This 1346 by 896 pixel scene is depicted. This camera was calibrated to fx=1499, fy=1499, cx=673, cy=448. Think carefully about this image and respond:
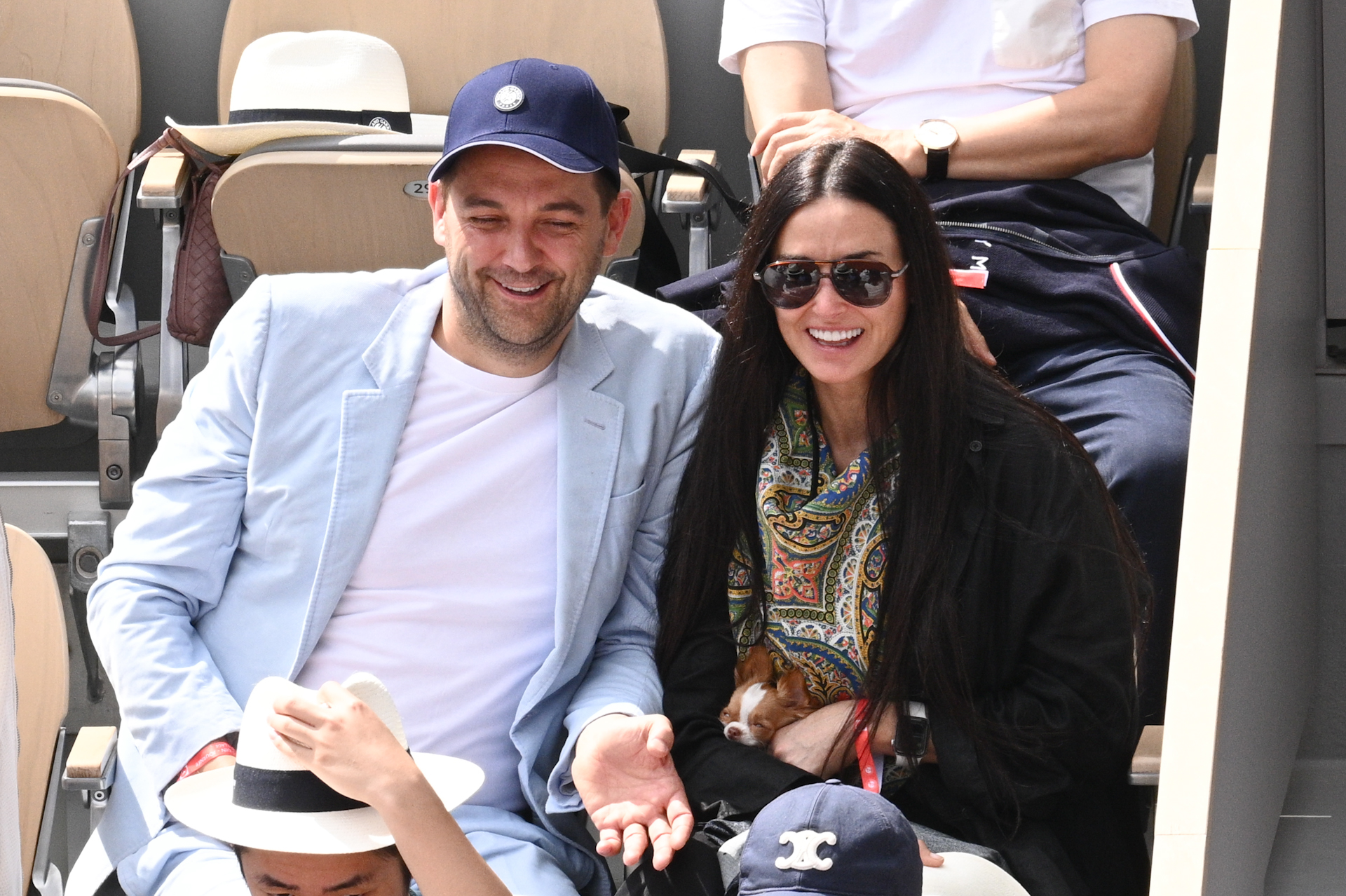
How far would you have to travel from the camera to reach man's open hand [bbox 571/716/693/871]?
1.63 m

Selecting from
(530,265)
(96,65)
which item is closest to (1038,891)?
(530,265)

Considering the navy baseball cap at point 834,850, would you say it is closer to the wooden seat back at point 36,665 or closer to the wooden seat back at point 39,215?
the wooden seat back at point 36,665

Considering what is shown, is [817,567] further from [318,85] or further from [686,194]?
[318,85]

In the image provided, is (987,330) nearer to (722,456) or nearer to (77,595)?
(722,456)

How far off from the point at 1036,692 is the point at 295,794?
2.67ft

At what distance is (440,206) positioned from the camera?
1.97 m

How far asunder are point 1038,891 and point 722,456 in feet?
2.07

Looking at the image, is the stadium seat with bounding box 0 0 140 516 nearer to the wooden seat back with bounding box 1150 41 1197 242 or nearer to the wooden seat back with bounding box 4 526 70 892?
the wooden seat back with bounding box 4 526 70 892

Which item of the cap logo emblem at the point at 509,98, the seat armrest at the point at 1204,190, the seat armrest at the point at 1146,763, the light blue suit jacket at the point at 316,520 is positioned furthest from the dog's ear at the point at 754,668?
the seat armrest at the point at 1204,190

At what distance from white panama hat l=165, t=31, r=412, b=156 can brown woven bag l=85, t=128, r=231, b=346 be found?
0.06 metres

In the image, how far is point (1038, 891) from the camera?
62.8 inches

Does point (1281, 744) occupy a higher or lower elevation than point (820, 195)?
lower

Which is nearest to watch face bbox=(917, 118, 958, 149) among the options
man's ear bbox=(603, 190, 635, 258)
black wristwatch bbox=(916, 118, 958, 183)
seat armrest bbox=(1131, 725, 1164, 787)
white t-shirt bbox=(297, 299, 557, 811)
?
black wristwatch bbox=(916, 118, 958, 183)

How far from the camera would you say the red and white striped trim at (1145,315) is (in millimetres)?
2117
